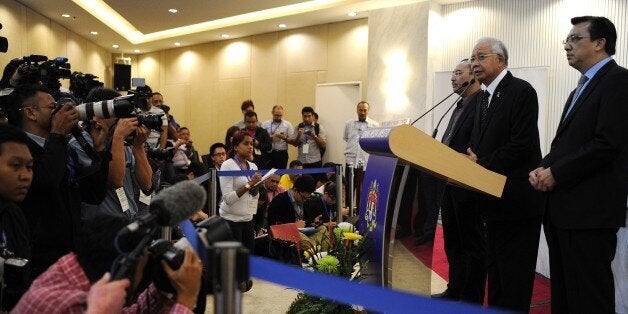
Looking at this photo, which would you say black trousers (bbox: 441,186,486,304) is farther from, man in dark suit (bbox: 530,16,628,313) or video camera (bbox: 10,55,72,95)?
video camera (bbox: 10,55,72,95)

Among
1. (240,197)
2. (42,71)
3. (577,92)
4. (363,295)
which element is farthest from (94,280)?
(240,197)

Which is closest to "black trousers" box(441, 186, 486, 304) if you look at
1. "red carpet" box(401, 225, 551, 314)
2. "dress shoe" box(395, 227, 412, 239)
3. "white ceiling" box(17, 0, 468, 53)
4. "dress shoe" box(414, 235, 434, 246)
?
"red carpet" box(401, 225, 551, 314)

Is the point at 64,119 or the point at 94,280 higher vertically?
the point at 64,119

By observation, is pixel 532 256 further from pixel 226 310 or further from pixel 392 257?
pixel 226 310

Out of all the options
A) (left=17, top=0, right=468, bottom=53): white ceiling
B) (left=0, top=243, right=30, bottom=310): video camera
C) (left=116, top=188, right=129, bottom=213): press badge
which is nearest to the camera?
(left=0, top=243, right=30, bottom=310): video camera

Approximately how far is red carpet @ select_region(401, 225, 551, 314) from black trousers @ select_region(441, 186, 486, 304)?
0.55 ft

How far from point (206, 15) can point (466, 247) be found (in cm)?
766

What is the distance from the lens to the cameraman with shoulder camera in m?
2.09

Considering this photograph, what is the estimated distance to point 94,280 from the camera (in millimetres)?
1231

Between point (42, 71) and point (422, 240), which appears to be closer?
point (422, 240)

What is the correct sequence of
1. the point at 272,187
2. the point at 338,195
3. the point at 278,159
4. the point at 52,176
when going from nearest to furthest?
the point at 52,176 → the point at 338,195 → the point at 272,187 → the point at 278,159

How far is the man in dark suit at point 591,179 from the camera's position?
210 centimetres

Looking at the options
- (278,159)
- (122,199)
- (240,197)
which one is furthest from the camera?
(278,159)

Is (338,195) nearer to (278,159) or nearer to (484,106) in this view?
(484,106)
